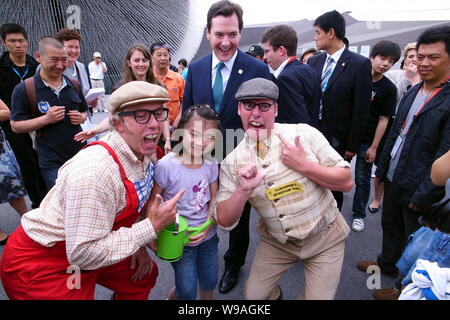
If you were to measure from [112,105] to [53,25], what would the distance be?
8669 millimetres

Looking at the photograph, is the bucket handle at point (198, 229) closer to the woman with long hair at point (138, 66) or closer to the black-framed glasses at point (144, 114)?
the black-framed glasses at point (144, 114)

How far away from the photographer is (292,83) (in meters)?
1.98

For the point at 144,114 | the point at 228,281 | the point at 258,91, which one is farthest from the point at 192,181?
the point at 228,281

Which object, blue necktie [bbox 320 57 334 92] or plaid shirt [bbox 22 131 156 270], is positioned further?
blue necktie [bbox 320 57 334 92]

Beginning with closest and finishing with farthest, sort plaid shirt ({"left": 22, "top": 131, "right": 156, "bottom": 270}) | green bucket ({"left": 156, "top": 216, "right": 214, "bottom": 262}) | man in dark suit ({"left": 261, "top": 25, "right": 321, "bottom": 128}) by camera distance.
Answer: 1. plaid shirt ({"left": 22, "top": 131, "right": 156, "bottom": 270})
2. green bucket ({"left": 156, "top": 216, "right": 214, "bottom": 262})
3. man in dark suit ({"left": 261, "top": 25, "right": 321, "bottom": 128})

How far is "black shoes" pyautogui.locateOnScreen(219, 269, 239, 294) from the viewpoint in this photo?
6.68ft

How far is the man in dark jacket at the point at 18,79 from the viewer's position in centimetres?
257

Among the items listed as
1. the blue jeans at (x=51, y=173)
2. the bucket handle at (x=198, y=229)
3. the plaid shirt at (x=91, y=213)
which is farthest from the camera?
the blue jeans at (x=51, y=173)

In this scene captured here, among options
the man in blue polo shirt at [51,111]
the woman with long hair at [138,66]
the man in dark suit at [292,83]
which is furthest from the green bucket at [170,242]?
the man in blue polo shirt at [51,111]

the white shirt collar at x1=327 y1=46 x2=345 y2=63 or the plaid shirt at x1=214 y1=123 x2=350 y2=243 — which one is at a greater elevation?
the white shirt collar at x1=327 y1=46 x2=345 y2=63

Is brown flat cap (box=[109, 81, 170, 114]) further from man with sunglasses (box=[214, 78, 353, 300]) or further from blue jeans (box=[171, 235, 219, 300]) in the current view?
blue jeans (box=[171, 235, 219, 300])

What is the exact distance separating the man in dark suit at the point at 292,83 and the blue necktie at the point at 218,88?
46 cm

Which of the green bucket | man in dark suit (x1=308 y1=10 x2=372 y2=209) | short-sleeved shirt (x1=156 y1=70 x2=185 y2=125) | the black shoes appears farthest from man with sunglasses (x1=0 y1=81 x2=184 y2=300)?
short-sleeved shirt (x1=156 y1=70 x2=185 y2=125)
